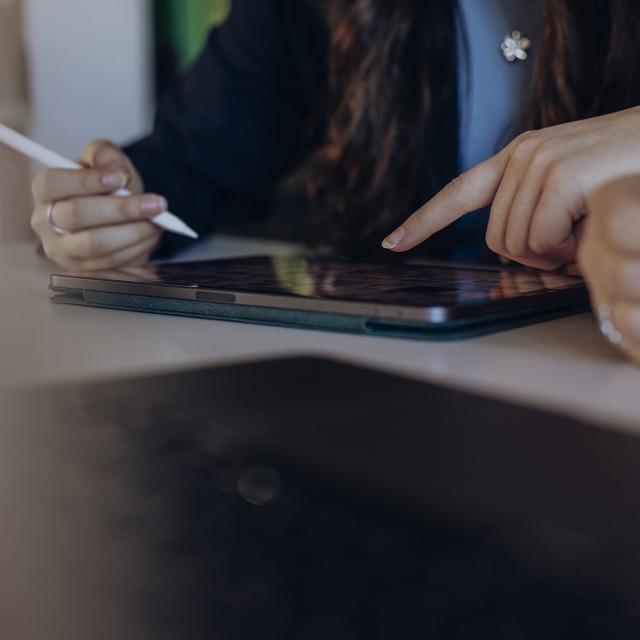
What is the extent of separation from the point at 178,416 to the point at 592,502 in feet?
0.54

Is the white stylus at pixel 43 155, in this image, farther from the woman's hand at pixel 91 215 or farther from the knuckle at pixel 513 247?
the knuckle at pixel 513 247

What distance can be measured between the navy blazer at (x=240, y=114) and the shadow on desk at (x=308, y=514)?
85 cm

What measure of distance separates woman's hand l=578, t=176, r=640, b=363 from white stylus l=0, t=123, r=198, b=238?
1.67ft

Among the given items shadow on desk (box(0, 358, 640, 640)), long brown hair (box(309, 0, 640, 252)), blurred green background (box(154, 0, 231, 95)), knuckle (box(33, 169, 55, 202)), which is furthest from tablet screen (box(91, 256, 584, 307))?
blurred green background (box(154, 0, 231, 95))

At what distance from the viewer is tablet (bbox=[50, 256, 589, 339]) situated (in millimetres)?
455

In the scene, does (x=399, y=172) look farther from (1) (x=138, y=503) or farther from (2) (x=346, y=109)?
(1) (x=138, y=503)

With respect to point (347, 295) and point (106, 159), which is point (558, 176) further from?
point (106, 159)

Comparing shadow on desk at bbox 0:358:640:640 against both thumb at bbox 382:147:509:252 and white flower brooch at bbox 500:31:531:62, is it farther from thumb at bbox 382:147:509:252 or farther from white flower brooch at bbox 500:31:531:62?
white flower brooch at bbox 500:31:531:62

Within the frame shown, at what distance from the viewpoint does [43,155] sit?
80 centimetres

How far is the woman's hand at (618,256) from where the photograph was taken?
360 mm

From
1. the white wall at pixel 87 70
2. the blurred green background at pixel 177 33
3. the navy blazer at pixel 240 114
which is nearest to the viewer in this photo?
the navy blazer at pixel 240 114

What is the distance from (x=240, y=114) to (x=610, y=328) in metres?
0.99

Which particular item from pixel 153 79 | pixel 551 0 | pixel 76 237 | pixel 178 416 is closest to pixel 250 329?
pixel 178 416

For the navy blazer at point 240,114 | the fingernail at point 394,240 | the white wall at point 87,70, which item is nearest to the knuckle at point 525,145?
the fingernail at point 394,240
